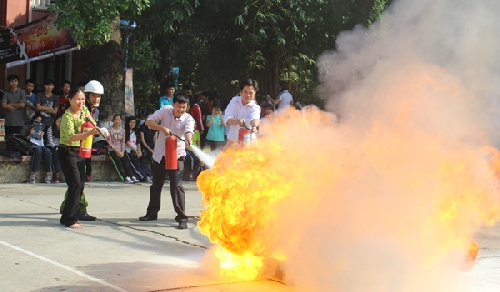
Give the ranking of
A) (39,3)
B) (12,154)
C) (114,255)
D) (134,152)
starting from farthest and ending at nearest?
(39,3) → (134,152) → (12,154) → (114,255)

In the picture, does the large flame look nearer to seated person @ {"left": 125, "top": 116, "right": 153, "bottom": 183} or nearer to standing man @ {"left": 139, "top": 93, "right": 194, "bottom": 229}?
standing man @ {"left": 139, "top": 93, "right": 194, "bottom": 229}

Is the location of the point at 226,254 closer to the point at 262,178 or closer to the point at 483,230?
the point at 262,178

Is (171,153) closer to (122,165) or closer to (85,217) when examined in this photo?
(85,217)

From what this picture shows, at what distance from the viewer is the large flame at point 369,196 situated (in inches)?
204

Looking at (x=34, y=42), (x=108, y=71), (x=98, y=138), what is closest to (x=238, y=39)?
(x=108, y=71)

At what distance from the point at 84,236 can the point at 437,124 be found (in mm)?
4115

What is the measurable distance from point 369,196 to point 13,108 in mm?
9780

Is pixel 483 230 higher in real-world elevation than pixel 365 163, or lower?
lower

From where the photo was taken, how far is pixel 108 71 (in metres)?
14.8

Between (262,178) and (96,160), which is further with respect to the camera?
(96,160)

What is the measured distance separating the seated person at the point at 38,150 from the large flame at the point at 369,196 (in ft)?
24.5

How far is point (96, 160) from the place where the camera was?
1365cm

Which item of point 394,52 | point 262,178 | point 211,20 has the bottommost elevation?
point 262,178

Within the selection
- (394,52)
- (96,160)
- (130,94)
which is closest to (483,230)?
(394,52)
